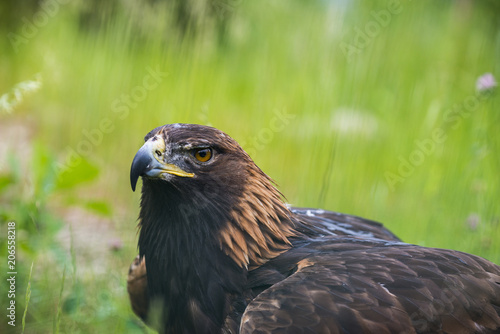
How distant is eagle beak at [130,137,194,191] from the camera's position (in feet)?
9.34

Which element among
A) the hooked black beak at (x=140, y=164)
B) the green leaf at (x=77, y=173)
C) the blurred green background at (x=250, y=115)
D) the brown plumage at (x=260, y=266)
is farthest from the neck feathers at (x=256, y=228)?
the green leaf at (x=77, y=173)

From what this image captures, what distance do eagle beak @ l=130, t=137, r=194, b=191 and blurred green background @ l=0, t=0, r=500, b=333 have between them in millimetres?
1158

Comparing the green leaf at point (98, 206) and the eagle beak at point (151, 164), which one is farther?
the green leaf at point (98, 206)

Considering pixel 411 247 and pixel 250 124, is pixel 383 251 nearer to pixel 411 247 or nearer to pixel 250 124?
pixel 411 247

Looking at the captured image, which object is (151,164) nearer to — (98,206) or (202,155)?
(202,155)

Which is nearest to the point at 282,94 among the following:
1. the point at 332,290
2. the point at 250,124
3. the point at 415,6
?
the point at 250,124

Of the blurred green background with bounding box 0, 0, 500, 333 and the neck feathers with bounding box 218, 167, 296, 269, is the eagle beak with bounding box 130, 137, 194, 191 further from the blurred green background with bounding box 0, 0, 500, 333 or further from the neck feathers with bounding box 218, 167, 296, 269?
the blurred green background with bounding box 0, 0, 500, 333

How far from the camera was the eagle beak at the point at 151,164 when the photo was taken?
9.34 feet

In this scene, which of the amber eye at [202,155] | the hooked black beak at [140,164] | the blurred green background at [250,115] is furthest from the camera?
the blurred green background at [250,115]

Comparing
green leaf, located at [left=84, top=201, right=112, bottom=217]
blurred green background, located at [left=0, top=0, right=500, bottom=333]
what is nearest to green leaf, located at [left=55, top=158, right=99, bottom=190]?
blurred green background, located at [left=0, top=0, right=500, bottom=333]

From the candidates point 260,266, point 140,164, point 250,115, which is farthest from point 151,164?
point 250,115

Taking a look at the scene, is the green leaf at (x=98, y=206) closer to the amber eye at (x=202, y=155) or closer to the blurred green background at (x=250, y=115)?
the blurred green background at (x=250, y=115)

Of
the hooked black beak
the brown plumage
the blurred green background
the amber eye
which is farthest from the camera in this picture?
the blurred green background

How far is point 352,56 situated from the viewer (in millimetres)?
4773
